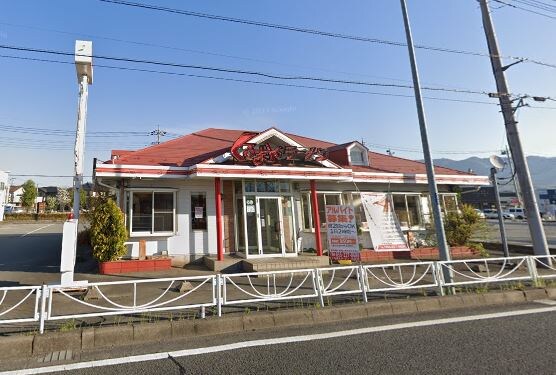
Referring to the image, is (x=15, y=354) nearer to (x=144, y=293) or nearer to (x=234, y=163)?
(x=144, y=293)

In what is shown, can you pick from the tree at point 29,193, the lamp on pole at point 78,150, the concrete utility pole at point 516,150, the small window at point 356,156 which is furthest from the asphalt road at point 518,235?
the tree at point 29,193

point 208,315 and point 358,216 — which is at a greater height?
point 358,216

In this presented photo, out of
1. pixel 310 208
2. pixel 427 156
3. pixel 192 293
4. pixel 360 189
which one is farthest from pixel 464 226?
pixel 192 293

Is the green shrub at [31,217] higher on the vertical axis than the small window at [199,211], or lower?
higher

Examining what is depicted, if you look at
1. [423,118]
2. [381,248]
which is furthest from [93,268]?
[423,118]

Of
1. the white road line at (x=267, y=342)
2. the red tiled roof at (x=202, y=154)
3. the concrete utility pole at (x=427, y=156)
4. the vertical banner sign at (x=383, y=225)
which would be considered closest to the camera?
the white road line at (x=267, y=342)

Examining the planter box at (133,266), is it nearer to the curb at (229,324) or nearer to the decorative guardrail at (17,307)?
the decorative guardrail at (17,307)

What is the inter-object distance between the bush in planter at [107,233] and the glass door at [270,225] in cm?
509

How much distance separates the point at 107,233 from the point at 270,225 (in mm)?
5996

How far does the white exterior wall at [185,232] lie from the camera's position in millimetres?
12172

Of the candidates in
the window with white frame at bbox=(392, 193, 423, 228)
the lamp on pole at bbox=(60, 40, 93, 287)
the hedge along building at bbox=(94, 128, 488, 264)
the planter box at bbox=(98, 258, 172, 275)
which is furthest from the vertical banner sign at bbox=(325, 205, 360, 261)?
the window with white frame at bbox=(392, 193, 423, 228)

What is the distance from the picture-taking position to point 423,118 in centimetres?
845

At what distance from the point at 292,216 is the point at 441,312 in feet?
25.6

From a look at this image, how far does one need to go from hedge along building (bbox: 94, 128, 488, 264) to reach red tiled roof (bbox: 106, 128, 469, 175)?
0.06m
